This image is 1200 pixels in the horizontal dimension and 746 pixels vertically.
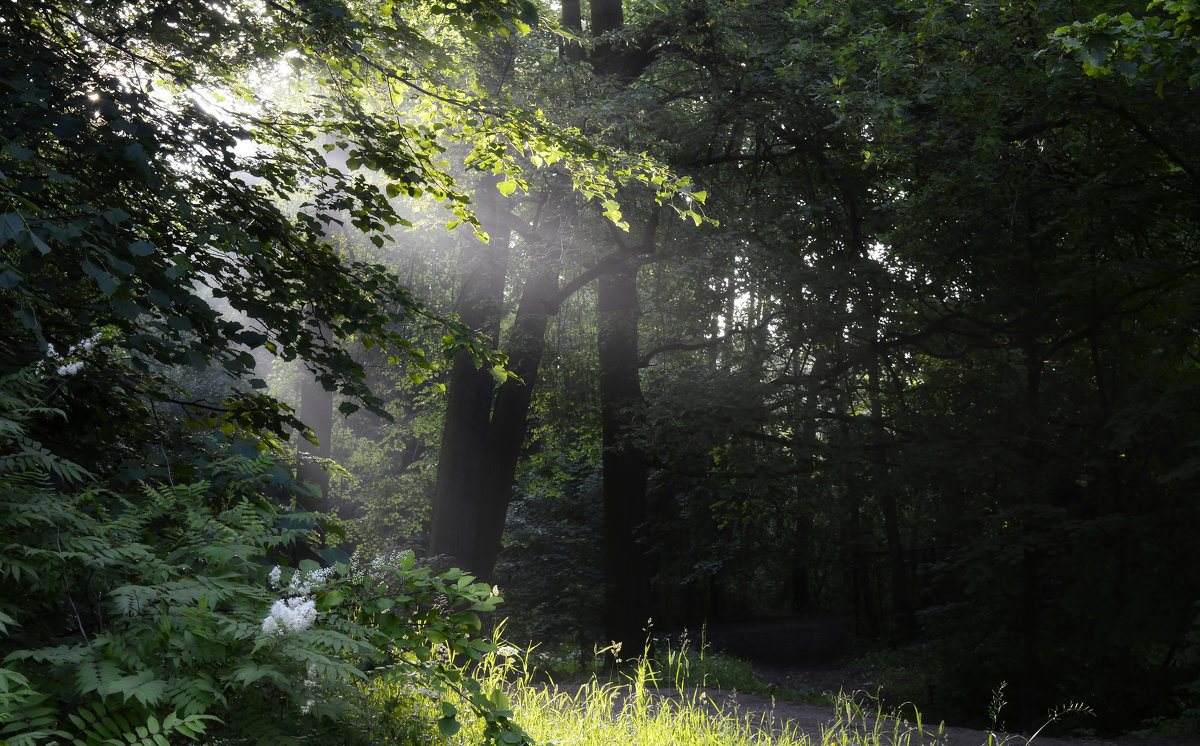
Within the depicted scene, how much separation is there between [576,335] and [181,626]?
14.8m

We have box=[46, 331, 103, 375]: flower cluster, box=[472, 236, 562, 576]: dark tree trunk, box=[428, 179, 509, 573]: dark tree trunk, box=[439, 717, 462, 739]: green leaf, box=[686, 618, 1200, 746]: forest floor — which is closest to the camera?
box=[439, 717, 462, 739]: green leaf

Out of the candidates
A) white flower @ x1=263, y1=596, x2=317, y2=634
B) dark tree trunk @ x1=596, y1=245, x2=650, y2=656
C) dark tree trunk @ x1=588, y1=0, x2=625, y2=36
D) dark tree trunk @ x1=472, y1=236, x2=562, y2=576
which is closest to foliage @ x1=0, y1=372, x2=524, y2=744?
white flower @ x1=263, y1=596, x2=317, y2=634

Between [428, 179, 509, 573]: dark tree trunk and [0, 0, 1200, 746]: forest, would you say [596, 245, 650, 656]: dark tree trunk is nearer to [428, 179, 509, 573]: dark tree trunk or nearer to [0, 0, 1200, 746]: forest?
[0, 0, 1200, 746]: forest

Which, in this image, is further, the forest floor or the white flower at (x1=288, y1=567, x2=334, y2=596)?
the forest floor

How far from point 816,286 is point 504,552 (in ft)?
31.4

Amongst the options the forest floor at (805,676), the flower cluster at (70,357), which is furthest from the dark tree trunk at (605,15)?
the flower cluster at (70,357)

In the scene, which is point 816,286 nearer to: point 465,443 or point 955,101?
point 955,101

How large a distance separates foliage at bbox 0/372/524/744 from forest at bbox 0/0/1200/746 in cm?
2

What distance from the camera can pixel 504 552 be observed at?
18297 millimetres

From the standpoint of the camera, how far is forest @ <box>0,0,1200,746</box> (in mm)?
2896

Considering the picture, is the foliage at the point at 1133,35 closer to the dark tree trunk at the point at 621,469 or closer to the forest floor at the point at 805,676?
the forest floor at the point at 805,676

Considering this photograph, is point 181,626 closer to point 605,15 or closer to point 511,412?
point 511,412

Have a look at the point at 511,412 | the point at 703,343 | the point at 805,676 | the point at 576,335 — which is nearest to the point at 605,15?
the point at 703,343

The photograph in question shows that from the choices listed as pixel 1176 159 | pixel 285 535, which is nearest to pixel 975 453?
pixel 1176 159
